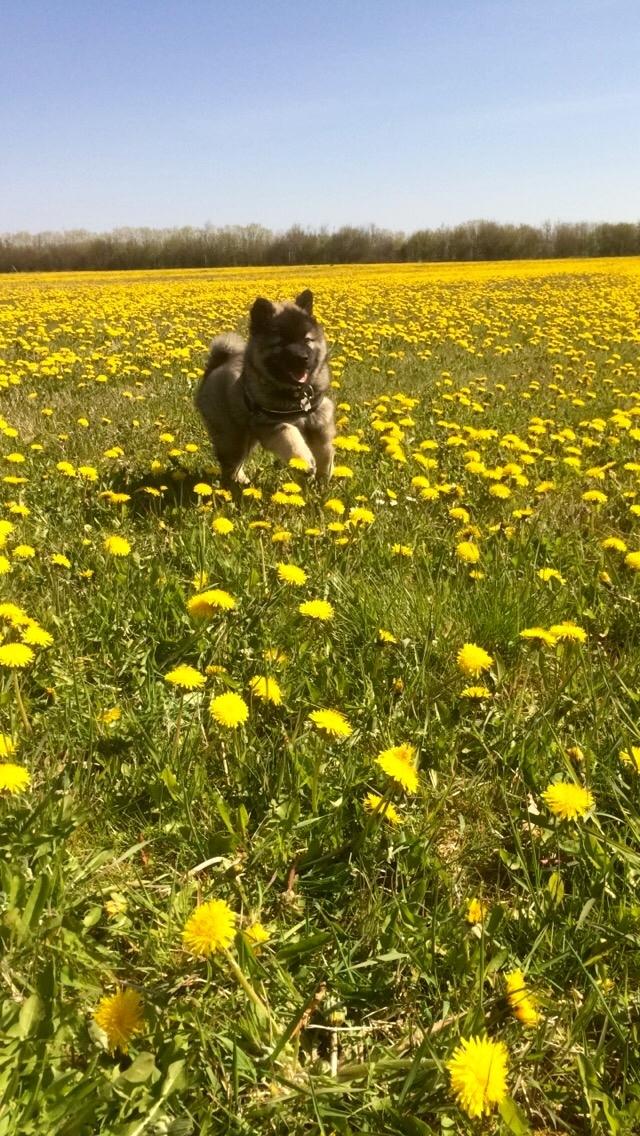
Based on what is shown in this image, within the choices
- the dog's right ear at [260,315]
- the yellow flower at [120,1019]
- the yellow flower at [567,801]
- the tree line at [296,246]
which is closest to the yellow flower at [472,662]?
the yellow flower at [567,801]

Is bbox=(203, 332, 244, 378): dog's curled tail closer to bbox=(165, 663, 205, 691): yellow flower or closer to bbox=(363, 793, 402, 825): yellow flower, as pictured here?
bbox=(165, 663, 205, 691): yellow flower

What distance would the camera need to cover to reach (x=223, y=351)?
6258 mm

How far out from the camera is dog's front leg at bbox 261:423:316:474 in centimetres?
467

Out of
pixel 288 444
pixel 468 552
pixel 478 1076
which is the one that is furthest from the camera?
pixel 288 444

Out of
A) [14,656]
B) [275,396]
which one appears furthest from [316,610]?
[275,396]

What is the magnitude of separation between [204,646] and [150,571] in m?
0.73

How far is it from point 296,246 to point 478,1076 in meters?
68.3

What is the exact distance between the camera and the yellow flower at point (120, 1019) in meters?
1.23

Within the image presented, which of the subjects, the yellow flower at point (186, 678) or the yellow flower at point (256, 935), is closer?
the yellow flower at point (256, 935)

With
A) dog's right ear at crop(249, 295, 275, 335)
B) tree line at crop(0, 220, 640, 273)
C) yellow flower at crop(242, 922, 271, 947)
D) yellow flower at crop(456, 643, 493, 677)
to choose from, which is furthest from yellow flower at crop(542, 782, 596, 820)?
tree line at crop(0, 220, 640, 273)

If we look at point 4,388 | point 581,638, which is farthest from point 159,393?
point 581,638

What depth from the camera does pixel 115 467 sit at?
201 inches

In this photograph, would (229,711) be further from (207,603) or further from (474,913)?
(474,913)

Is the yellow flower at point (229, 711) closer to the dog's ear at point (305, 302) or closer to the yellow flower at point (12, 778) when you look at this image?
the yellow flower at point (12, 778)
